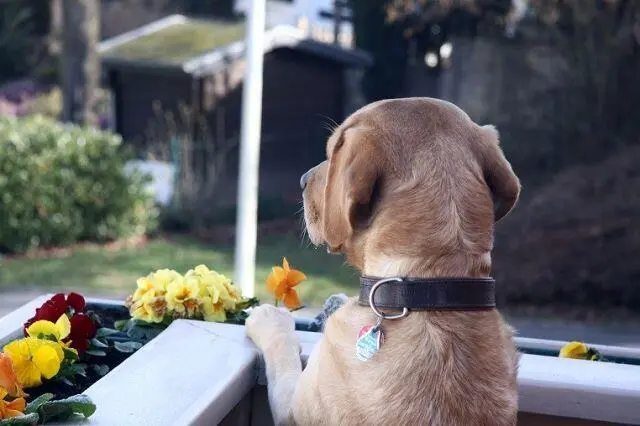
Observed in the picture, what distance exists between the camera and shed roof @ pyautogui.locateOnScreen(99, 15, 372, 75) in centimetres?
1633

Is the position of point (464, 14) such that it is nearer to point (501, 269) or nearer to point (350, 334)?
point (501, 269)

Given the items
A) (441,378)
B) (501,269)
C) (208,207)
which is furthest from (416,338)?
(208,207)

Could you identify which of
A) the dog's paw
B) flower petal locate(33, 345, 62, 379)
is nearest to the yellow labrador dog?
the dog's paw

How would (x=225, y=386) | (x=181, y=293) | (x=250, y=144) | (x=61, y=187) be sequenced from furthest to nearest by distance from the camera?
(x=61, y=187) → (x=250, y=144) → (x=181, y=293) → (x=225, y=386)

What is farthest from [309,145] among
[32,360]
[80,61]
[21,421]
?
[21,421]

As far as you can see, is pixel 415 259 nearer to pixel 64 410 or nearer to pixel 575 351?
pixel 64 410

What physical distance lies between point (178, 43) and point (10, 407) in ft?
52.8

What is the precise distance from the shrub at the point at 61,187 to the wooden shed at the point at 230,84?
3.35 meters

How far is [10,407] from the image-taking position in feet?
7.16

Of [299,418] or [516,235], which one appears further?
[516,235]

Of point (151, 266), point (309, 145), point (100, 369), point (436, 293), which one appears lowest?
point (151, 266)

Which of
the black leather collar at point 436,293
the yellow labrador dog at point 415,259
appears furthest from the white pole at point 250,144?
the black leather collar at point 436,293

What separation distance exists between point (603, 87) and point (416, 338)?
11.0 meters

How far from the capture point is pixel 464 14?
1662 cm
